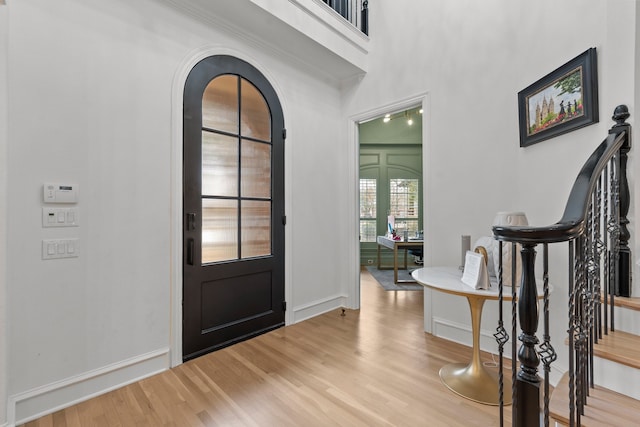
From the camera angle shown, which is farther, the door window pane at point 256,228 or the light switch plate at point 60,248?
the door window pane at point 256,228

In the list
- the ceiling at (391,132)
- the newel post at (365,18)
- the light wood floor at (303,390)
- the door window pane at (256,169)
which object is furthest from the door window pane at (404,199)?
the door window pane at (256,169)

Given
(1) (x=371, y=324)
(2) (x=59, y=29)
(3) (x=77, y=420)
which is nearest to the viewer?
(3) (x=77, y=420)

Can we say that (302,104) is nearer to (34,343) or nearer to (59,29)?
(59,29)

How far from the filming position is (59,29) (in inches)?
69.9

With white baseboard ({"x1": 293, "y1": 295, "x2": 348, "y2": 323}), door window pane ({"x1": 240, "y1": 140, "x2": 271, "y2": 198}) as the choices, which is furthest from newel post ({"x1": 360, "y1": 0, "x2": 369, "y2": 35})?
white baseboard ({"x1": 293, "y1": 295, "x2": 348, "y2": 323})

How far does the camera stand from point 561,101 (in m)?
1.90

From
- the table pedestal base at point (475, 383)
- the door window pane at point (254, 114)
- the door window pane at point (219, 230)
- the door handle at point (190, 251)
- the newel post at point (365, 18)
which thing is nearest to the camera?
the table pedestal base at point (475, 383)

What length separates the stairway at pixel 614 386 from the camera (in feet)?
3.56

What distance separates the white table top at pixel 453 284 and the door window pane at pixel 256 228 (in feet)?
4.68

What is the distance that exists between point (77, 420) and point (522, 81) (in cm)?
360

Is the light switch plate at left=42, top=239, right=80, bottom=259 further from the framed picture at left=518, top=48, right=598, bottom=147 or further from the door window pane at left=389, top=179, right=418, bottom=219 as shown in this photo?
the door window pane at left=389, top=179, right=418, bottom=219

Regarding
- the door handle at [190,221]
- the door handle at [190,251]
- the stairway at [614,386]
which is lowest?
A: the stairway at [614,386]

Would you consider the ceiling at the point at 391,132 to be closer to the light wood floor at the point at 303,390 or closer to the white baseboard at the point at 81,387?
the light wood floor at the point at 303,390

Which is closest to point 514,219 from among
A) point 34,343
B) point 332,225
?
point 332,225
